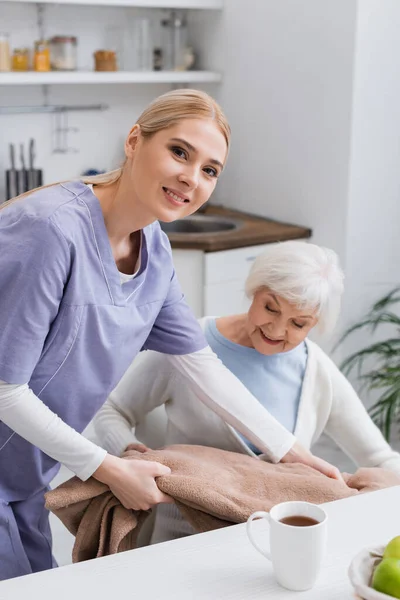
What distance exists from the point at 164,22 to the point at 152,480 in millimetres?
2622

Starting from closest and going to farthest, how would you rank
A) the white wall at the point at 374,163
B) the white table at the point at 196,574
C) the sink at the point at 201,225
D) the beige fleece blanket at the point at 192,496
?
the white table at the point at 196,574 < the beige fleece blanket at the point at 192,496 < the white wall at the point at 374,163 < the sink at the point at 201,225

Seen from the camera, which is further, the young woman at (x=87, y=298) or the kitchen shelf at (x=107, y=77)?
the kitchen shelf at (x=107, y=77)

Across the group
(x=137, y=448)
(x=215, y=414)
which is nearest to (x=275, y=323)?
(x=215, y=414)

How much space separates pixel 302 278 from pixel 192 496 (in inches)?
21.6

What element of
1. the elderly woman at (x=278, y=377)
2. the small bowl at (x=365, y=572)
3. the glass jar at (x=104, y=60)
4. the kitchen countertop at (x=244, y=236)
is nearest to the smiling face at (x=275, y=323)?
the elderly woman at (x=278, y=377)

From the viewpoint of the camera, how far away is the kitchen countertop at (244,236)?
3.00 metres

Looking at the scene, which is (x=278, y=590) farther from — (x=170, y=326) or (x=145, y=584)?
(x=170, y=326)

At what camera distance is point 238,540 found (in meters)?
1.29

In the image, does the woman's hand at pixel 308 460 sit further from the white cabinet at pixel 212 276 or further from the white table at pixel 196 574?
the white cabinet at pixel 212 276

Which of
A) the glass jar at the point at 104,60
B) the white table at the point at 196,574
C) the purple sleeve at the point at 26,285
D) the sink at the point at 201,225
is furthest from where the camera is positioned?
the sink at the point at 201,225

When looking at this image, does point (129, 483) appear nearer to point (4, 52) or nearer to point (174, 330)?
point (174, 330)

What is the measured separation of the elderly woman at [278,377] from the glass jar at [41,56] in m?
1.74

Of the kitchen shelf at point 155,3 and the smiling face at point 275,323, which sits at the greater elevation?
the kitchen shelf at point 155,3

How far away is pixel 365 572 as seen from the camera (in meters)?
1.08
